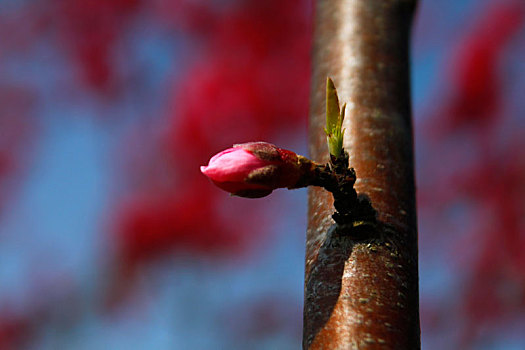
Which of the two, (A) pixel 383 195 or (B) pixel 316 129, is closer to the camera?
(A) pixel 383 195

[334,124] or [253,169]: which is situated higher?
[334,124]

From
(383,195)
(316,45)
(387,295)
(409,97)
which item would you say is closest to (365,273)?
(387,295)

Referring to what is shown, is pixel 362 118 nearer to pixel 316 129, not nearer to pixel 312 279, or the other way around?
pixel 316 129

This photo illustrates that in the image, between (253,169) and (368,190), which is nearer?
(253,169)

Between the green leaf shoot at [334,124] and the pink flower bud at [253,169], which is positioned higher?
the green leaf shoot at [334,124]
